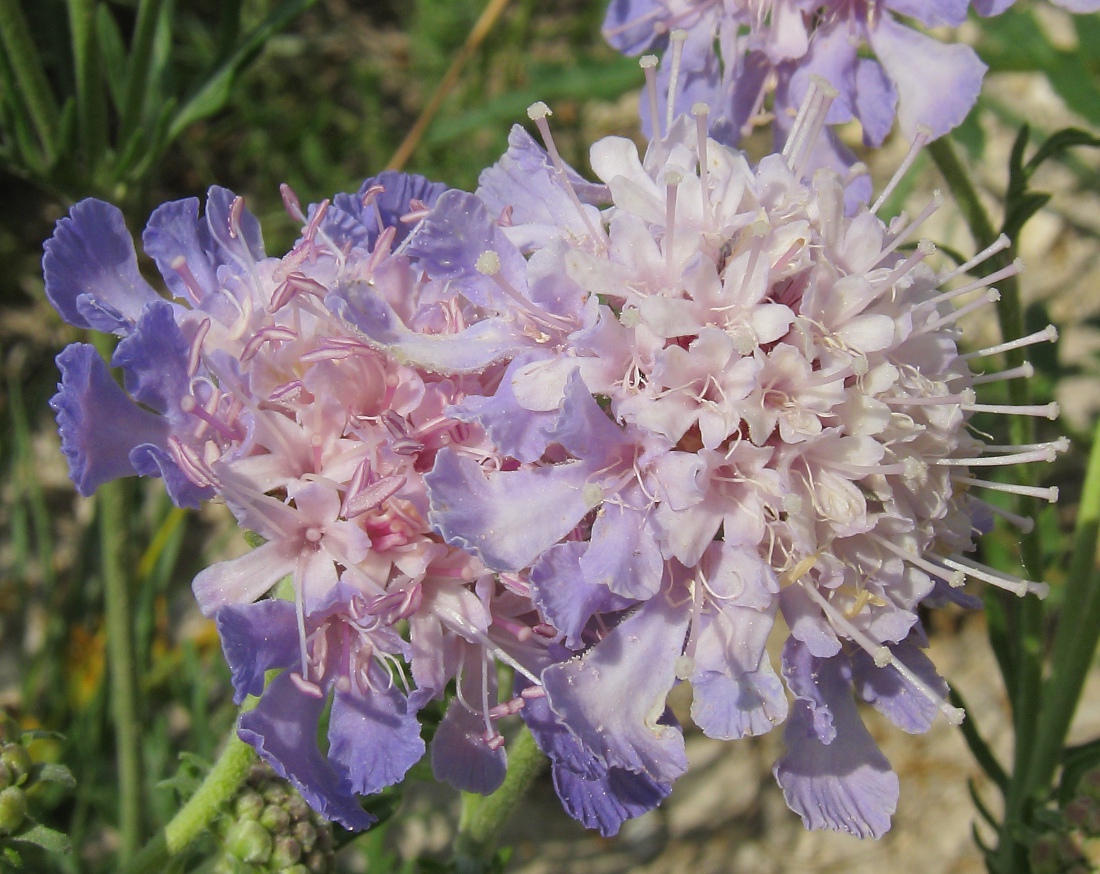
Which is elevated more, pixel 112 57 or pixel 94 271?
pixel 94 271

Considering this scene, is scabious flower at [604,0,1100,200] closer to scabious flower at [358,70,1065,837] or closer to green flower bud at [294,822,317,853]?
scabious flower at [358,70,1065,837]

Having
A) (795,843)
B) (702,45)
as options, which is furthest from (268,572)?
(795,843)

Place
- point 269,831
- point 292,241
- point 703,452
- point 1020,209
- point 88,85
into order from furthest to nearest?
point 292,241 < point 88,85 < point 1020,209 < point 269,831 < point 703,452

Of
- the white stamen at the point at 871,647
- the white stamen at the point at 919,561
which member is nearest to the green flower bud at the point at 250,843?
the white stamen at the point at 871,647

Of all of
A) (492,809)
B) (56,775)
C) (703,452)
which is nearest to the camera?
(703,452)

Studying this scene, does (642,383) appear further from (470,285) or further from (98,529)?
(98,529)

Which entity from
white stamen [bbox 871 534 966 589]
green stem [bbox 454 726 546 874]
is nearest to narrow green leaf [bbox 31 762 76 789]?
green stem [bbox 454 726 546 874]

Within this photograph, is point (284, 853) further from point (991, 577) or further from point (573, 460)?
point (991, 577)

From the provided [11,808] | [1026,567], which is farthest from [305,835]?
[1026,567]

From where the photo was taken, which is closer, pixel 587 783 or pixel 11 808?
pixel 587 783
